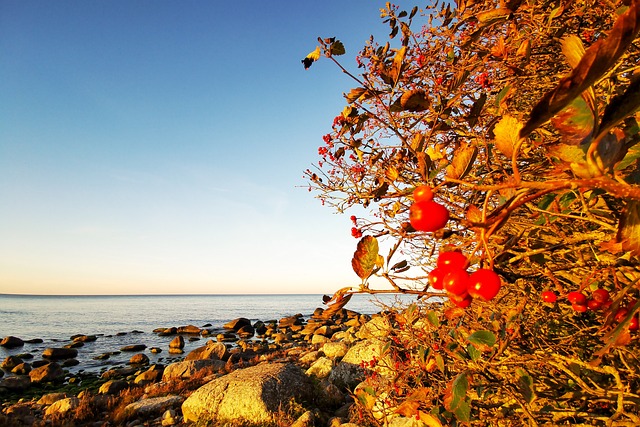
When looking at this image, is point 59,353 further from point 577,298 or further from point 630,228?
point 630,228

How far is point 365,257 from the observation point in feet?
4.61

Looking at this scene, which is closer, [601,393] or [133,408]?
[601,393]

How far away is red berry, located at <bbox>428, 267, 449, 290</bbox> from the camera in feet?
3.39

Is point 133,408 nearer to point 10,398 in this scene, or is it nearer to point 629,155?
point 10,398

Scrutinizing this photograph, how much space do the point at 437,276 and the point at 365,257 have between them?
39 cm

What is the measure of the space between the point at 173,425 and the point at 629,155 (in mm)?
10388

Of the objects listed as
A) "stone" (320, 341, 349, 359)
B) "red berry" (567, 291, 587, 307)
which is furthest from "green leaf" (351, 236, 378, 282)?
"stone" (320, 341, 349, 359)

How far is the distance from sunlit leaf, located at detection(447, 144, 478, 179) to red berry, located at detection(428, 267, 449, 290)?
383 millimetres

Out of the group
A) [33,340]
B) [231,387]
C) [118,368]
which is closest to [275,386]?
[231,387]

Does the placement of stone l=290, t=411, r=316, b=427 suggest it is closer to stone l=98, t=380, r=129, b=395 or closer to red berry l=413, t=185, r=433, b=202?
red berry l=413, t=185, r=433, b=202

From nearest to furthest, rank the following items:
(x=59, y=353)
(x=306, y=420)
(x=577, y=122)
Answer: (x=577, y=122)
(x=306, y=420)
(x=59, y=353)

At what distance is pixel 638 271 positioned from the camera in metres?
1.95

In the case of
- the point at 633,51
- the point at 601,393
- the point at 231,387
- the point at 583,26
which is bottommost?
the point at 231,387

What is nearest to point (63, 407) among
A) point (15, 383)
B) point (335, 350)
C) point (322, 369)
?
point (15, 383)
